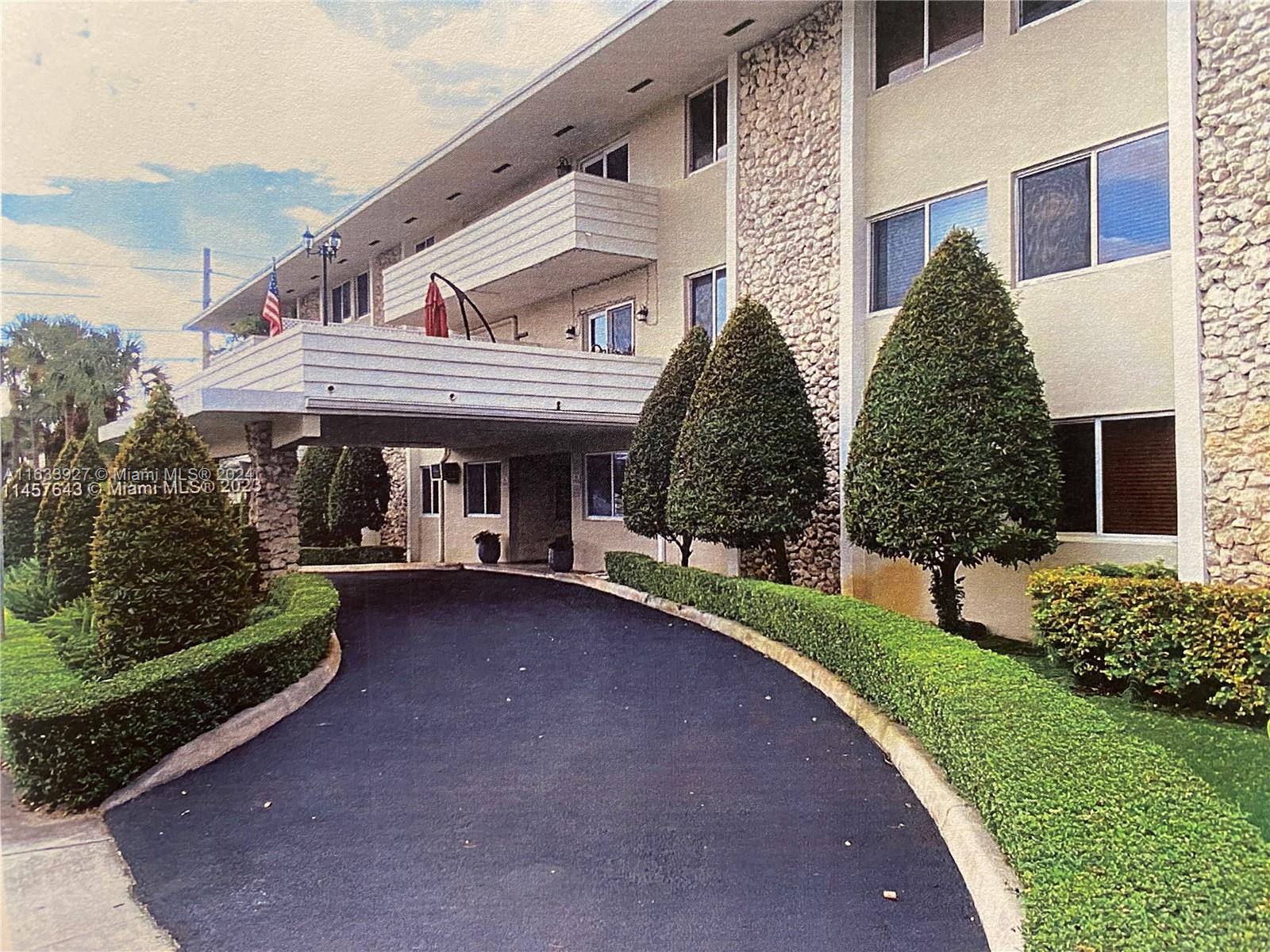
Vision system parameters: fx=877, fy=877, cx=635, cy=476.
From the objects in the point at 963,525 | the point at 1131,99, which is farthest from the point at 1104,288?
the point at 963,525

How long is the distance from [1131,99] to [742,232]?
3.65 metres

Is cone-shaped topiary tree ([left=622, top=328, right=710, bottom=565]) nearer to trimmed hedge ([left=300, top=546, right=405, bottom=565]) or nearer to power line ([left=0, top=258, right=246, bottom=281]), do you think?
trimmed hedge ([left=300, top=546, right=405, bottom=565])

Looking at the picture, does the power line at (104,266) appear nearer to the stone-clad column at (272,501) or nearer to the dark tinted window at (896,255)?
the stone-clad column at (272,501)

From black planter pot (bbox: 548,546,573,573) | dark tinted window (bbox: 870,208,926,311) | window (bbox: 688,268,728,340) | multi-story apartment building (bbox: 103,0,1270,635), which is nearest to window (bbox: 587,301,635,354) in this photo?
multi-story apartment building (bbox: 103,0,1270,635)

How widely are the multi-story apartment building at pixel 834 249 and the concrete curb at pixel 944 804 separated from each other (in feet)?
5.66

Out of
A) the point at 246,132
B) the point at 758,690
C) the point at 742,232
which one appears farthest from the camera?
the point at 742,232

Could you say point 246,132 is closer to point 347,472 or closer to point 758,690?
point 758,690

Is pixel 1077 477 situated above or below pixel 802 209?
below

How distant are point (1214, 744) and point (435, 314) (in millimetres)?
8018

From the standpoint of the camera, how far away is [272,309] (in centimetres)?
452

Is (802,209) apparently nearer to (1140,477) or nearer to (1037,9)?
(1037,9)

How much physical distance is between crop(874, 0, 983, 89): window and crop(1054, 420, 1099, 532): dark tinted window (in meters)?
3.04

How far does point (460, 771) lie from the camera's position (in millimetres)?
4031

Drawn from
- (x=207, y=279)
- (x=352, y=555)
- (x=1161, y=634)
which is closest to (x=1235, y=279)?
(x=1161, y=634)
